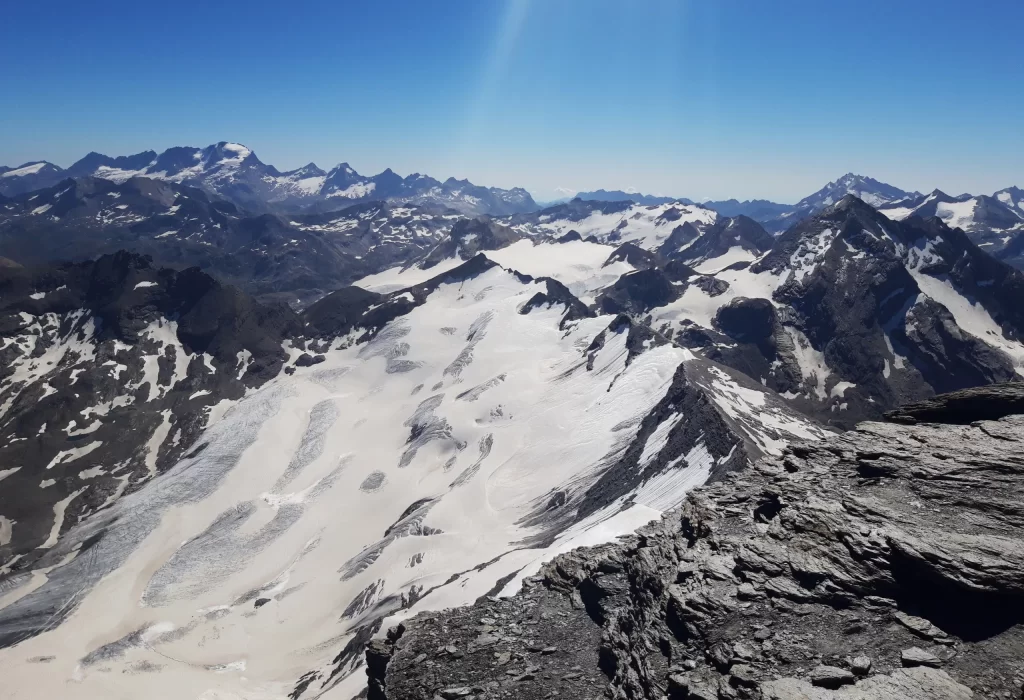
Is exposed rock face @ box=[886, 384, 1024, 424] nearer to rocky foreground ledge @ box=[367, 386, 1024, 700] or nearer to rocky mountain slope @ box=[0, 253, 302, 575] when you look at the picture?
rocky foreground ledge @ box=[367, 386, 1024, 700]

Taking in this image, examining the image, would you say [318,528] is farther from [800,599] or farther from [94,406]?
[800,599]

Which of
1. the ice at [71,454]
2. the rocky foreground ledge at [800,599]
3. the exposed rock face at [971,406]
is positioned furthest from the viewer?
the ice at [71,454]

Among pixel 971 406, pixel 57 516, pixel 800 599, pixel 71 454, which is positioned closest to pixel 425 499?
pixel 57 516

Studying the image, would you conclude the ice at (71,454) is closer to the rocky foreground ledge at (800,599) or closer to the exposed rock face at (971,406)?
the rocky foreground ledge at (800,599)

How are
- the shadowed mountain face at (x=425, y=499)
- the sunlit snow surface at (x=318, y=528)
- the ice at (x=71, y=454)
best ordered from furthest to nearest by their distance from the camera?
the ice at (x=71, y=454) → the sunlit snow surface at (x=318, y=528) → the shadowed mountain face at (x=425, y=499)

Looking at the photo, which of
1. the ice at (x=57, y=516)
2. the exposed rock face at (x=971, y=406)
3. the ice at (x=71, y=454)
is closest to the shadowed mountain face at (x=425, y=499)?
the exposed rock face at (x=971, y=406)

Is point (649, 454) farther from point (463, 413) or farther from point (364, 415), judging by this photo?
point (364, 415)
